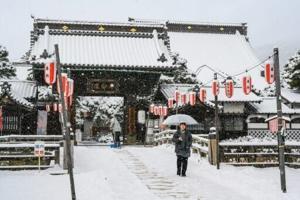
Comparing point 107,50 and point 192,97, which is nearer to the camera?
point 192,97

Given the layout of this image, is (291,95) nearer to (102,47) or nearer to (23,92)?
(102,47)

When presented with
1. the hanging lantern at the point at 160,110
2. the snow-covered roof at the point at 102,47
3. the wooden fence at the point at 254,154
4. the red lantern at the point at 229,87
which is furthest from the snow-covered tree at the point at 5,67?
the wooden fence at the point at 254,154

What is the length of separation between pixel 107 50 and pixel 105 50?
0.13m

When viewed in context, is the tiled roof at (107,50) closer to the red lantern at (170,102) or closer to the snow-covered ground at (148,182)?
the red lantern at (170,102)

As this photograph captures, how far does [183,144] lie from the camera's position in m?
14.1

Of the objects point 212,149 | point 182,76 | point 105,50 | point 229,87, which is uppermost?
point 105,50

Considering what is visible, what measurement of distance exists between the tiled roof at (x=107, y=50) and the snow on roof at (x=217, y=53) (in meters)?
11.3

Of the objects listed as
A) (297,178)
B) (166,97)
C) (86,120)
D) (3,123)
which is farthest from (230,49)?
(297,178)

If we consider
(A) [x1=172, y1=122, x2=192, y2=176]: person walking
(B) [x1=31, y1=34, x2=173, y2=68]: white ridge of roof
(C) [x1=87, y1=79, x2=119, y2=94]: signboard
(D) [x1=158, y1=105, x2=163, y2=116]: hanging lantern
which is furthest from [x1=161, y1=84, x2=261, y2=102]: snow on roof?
(A) [x1=172, y1=122, x2=192, y2=176]: person walking

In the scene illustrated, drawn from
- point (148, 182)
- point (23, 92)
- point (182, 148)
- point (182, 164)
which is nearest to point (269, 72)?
point (182, 148)

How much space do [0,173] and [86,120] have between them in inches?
1236

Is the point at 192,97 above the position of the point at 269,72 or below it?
above

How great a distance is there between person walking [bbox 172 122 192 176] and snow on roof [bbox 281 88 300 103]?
21.4 meters

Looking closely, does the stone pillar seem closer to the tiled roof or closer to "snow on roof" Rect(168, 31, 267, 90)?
the tiled roof
